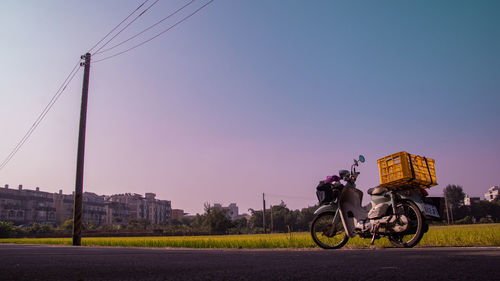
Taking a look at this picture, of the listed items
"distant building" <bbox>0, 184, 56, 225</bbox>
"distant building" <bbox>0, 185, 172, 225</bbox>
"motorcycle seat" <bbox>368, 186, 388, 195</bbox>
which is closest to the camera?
"motorcycle seat" <bbox>368, 186, 388, 195</bbox>

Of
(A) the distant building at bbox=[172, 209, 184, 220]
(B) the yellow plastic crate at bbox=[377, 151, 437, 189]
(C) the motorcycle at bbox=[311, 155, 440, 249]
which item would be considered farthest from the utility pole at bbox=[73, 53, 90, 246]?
(A) the distant building at bbox=[172, 209, 184, 220]

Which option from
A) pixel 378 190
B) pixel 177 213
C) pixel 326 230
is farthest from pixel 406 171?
pixel 177 213

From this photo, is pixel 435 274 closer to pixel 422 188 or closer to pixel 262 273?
pixel 262 273

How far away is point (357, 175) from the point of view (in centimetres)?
851

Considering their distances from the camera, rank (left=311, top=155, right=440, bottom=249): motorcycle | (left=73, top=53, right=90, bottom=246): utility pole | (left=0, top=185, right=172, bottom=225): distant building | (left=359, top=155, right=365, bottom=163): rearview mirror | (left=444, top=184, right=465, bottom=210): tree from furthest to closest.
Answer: (left=444, top=184, right=465, bottom=210): tree, (left=0, top=185, right=172, bottom=225): distant building, (left=73, top=53, right=90, bottom=246): utility pole, (left=359, top=155, right=365, bottom=163): rearview mirror, (left=311, top=155, right=440, bottom=249): motorcycle

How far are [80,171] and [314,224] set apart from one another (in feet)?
39.7

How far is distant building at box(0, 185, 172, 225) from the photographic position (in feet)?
281

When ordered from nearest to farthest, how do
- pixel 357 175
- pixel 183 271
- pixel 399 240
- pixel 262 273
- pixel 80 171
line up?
pixel 262 273
pixel 183 271
pixel 399 240
pixel 357 175
pixel 80 171

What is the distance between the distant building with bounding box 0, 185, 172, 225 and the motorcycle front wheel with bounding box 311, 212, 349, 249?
272 ft

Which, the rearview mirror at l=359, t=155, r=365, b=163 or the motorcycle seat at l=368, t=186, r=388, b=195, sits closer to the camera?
the motorcycle seat at l=368, t=186, r=388, b=195

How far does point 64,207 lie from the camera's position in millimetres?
101125

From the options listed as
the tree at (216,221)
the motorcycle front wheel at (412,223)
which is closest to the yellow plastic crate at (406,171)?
the motorcycle front wheel at (412,223)

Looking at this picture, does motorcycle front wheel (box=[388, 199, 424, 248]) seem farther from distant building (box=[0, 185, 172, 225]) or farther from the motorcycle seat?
distant building (box=[0, 185, 172, 225])

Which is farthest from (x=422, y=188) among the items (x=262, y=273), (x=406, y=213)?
(x=262, y=273)
